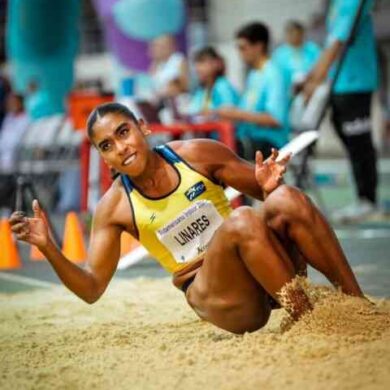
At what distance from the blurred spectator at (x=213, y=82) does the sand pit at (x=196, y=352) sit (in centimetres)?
440

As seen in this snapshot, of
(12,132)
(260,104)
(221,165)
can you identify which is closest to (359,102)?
(260,104)

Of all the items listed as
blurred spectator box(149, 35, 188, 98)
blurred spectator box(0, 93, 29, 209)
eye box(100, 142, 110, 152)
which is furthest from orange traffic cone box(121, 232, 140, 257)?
blurred spectator box(0, 93, 29, 209)

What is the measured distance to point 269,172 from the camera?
13.3ft

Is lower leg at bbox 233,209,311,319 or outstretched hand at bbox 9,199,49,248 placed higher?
outstretched hand at bbox 9,199,49,248

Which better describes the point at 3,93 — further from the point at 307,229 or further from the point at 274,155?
the point at 307,229

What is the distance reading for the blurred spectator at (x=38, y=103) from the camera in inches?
479

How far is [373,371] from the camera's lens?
10.3ft

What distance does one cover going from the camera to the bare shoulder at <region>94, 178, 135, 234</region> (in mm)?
4113

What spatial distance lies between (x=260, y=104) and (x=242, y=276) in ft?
16.0

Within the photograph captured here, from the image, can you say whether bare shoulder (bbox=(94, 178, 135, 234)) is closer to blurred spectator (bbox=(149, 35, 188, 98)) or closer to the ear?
the ear

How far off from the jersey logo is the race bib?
0.03 metres

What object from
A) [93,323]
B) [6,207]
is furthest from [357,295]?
[6,207]

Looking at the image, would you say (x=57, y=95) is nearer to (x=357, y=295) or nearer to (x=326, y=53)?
(x=326, y=53)

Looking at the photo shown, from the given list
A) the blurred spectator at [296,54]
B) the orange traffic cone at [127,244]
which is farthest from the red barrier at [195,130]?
the blurred spectator at [296,54]
